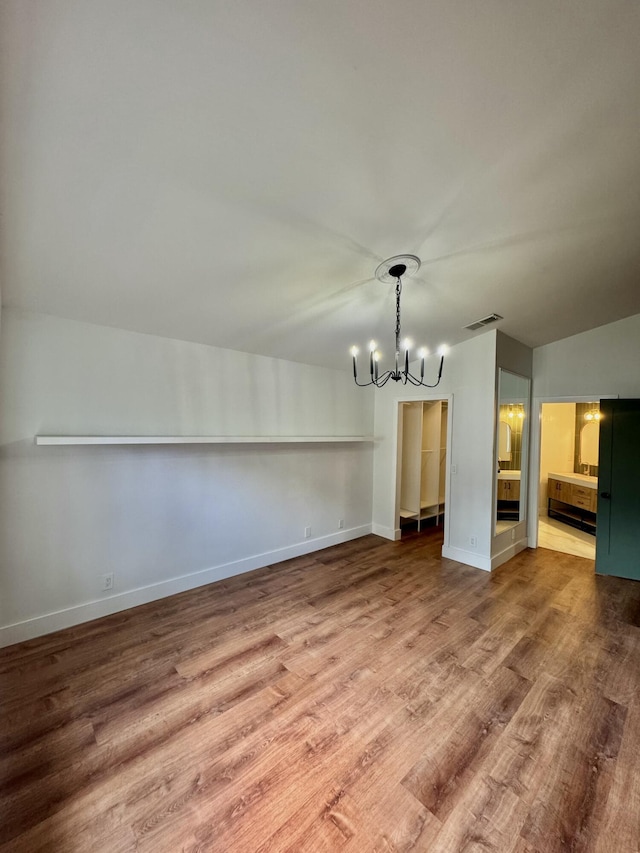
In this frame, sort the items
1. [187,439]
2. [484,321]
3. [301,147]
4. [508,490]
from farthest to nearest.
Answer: [508,490] < [484,321] < [187,439] < [301,147]

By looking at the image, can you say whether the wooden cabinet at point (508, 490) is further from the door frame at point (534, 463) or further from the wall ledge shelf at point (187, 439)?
the wall ledge shelf at point (187, 439)

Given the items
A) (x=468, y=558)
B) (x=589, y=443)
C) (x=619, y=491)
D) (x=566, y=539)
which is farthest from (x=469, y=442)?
(x=589, y=443)

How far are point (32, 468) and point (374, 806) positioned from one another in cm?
309

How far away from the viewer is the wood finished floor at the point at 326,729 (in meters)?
1.39

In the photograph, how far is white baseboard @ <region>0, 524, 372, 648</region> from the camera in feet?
8.42

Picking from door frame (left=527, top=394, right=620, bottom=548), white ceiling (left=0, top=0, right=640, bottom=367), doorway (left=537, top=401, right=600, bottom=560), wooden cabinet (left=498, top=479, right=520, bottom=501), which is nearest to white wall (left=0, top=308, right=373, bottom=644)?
white ceiling (left=0, top=0, right=640, bottom=367)

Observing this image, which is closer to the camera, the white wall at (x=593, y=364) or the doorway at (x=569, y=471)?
the white wall at (x=593, y=364)

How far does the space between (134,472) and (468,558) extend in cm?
403

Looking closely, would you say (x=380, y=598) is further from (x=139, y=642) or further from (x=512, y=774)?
(x=139, y=642)

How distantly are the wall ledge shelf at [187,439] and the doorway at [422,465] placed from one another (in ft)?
3.68

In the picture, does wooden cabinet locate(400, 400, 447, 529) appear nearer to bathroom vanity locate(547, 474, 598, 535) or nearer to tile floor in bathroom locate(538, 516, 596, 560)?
tile floor in bathroom locate(538, 516, 596, 560)

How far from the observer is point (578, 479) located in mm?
5727

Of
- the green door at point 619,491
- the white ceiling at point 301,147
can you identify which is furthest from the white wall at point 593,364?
the white ceiling at point 301,147

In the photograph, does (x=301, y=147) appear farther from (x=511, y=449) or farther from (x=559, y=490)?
(x=559, y=490)
